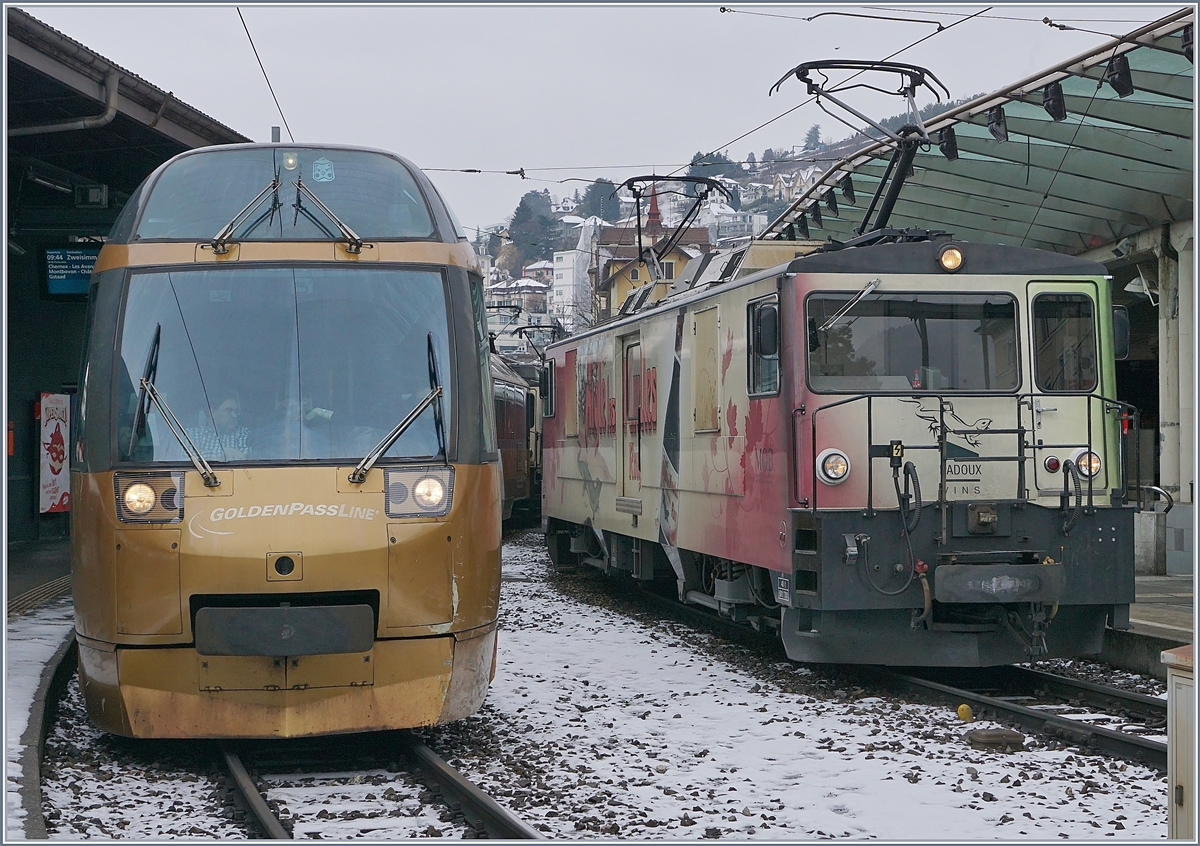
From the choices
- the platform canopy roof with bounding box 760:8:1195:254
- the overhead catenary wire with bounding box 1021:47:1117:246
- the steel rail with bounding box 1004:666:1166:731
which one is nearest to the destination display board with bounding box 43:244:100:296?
the platform canopy roof with bounding box 760:8:1195:254

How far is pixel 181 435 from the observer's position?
7129 mm

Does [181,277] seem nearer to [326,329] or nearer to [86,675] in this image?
[326,329]

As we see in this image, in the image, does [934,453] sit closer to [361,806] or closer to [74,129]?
[361,806]

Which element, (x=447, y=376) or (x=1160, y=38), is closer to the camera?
(x=447, y=376)

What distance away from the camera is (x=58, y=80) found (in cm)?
1137

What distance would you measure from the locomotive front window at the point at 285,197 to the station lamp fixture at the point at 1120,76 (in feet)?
23.7

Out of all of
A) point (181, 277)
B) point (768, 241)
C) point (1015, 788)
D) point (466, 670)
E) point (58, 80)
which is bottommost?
point (1015, 788)

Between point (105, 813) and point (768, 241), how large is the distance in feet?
24.7

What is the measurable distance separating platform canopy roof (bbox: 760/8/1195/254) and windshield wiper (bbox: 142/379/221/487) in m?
8.65

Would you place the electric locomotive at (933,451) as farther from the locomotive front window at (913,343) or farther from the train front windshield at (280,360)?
the train front windshield at (280,360)

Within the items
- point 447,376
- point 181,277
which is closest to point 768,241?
point 447,376

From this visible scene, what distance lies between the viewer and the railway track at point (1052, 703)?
25.9 feet

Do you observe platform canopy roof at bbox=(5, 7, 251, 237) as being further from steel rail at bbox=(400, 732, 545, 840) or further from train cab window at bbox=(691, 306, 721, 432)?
steel rail at bbox=(400, 732, 545, 840)

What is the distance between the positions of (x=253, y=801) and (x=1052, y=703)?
582 cm
